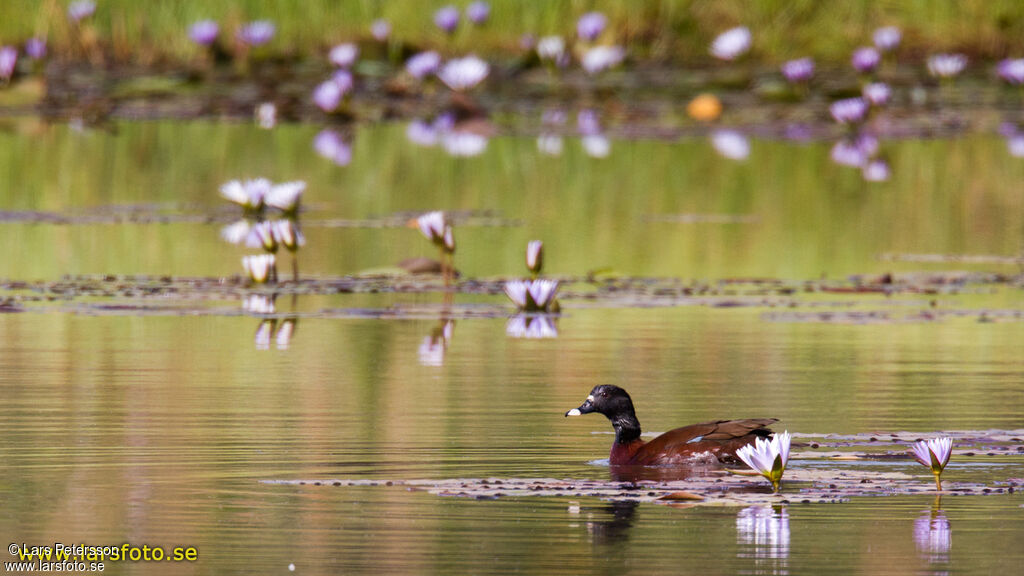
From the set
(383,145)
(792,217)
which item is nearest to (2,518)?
(792,217)

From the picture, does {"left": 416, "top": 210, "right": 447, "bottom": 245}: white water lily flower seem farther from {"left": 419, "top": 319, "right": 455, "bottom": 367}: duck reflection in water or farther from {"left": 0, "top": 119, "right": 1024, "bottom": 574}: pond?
{"left": 419, "top": 319, "right": 455, "bottom": 367}: duck reflection in water

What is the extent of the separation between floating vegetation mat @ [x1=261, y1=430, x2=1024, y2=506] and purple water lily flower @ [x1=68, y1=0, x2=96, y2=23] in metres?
19.6

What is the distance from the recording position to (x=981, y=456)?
6.62 meters

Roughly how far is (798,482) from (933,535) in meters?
0.72

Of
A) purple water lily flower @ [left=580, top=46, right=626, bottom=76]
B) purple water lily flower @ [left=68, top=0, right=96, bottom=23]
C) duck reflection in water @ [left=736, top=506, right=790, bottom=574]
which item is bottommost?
duck reflection in water @ [left=736, top=506, right=790, bottom=574]

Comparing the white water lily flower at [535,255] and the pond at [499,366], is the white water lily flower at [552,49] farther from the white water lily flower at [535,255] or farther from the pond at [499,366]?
the white water lily flower at [535,255]

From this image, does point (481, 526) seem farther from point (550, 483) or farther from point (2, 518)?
point (2, 518)

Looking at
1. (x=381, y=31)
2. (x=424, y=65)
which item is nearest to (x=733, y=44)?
(x=424, y=65)

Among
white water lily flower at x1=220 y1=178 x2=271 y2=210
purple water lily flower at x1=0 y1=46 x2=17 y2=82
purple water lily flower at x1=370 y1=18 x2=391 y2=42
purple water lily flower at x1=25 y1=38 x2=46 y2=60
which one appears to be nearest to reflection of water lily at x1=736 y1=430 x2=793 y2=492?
white water lily flower at x1=220 y1=178 x2=271 y2=210

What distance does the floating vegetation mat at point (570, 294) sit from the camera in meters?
10.1

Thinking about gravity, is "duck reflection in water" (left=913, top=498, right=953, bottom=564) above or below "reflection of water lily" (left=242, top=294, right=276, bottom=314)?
below

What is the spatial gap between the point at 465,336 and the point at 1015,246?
167 inches

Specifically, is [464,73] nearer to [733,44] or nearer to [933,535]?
[733,44]

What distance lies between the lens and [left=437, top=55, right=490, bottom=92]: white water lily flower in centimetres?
2323
